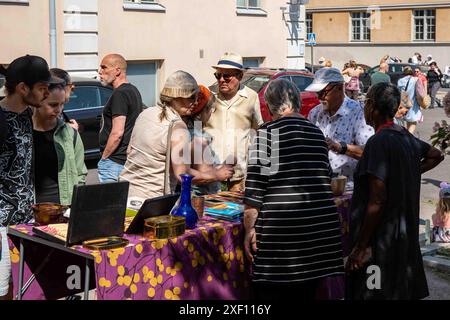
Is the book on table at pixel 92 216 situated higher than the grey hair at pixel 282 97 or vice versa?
the grey hair at pixel 282 97

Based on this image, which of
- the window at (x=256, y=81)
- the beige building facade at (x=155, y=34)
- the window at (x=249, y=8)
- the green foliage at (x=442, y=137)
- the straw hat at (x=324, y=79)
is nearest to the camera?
the straw hat at (x=324, y=79)

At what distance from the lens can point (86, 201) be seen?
14.7 ft

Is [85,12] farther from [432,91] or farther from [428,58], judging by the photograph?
[428,58]

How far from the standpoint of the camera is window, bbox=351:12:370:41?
154 feet

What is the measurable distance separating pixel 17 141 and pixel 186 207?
1.12 metres

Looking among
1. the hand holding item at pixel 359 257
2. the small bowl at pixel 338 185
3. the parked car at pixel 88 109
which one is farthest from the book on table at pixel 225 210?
the parked car at pixel 88 109

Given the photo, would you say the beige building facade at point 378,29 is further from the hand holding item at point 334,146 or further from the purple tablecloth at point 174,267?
the purple tablecloth at point 174,267

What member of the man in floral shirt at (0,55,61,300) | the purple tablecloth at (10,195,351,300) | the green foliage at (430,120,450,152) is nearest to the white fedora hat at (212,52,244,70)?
the green foliage at (430,120,450,152)

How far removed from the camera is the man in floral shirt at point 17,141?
4695 millimetres

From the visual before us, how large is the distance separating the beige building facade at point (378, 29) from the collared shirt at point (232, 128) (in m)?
38.9

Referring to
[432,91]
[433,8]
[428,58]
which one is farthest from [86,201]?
[433,8]

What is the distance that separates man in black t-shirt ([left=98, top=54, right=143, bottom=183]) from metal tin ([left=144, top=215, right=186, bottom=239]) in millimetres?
2129

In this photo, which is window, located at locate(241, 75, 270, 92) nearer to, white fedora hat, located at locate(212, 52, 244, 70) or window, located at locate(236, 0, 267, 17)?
window, located at locate(236, 0, 267, 17)

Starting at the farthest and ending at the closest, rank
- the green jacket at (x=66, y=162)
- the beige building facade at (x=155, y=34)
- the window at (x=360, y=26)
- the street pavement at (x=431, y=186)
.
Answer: the window at (x=360, y=26) → the beige building facade at (x=155, y=34) → the street pavement at (x=431, y=186) → the green jacket at (x=66, y=162)
